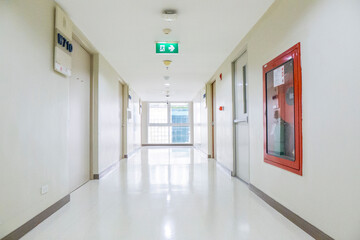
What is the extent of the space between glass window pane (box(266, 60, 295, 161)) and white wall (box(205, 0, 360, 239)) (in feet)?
0.85

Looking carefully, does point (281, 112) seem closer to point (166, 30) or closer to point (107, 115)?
point (166, 30)

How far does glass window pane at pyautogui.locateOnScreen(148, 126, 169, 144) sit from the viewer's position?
1692 cm

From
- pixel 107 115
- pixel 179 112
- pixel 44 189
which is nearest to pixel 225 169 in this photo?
pixel 107 115

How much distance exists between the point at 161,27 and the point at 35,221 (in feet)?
11.8

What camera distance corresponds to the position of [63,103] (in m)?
3.65

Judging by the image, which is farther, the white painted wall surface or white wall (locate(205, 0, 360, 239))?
the white painted wall surface

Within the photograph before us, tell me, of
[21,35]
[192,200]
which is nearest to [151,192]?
[192,200]

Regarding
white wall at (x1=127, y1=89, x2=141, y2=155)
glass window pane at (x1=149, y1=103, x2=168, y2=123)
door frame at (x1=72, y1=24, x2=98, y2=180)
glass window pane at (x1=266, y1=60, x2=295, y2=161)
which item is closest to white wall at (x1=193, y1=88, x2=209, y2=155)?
white wall at (x1=127, y1=89, x2=141, y2=155)

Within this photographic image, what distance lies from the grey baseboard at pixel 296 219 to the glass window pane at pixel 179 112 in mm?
13158

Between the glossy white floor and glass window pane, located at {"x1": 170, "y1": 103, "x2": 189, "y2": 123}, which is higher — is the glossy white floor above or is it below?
below

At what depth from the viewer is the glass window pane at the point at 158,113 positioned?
16.9m

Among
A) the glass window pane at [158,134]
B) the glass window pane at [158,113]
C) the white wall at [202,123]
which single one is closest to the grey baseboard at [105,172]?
the white wall at [202,123]

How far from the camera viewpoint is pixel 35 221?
109 inches

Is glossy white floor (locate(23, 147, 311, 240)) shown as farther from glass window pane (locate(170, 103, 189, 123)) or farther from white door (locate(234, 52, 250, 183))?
glass window pane (locate(170, 103, 189, 123))
